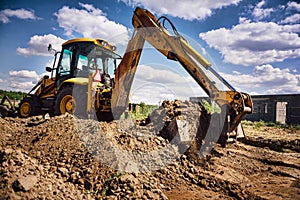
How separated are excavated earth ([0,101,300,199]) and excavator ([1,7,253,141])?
2.84ft

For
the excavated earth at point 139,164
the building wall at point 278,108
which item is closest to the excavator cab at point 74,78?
the excavated earth at point 139,164

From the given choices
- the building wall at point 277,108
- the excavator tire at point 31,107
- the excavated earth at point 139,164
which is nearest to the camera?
the excavated earth at point 139,164

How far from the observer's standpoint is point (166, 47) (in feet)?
18.4

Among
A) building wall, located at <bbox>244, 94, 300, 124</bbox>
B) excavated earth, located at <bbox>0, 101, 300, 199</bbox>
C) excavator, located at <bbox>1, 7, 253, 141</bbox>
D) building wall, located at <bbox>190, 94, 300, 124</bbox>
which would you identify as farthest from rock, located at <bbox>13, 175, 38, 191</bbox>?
building wall, located at <bbox>244, 94, 300, 124</bbox>

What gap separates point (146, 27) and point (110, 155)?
359 cm

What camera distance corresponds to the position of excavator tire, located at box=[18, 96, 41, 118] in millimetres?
8625

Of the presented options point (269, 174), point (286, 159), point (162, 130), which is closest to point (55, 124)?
point (162, 130)

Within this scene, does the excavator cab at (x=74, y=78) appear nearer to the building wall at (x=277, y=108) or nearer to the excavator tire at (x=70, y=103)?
the excavator tire at (x=70, y=103)

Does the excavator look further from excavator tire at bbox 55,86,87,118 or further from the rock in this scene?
the rock

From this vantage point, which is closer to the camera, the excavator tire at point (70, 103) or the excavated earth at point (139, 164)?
the excavated earth at point (139, 164)

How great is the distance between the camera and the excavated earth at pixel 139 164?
3092 mm

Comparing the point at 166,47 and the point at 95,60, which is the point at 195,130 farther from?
the point at 95,60

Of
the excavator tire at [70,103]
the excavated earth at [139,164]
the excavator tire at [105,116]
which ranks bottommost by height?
the excavated earth at [139,164]

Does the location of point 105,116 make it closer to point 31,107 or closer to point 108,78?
point 108,78
